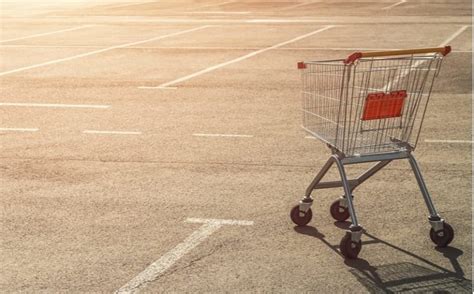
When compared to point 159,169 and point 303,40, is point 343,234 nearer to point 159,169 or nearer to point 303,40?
point 159,169

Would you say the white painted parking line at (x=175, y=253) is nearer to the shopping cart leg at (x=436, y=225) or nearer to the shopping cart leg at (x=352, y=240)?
the shopping cart leg at (x=352, y=240)

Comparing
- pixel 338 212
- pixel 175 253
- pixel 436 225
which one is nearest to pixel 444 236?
pixel 436 225

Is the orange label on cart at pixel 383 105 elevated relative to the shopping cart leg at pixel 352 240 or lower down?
elevated

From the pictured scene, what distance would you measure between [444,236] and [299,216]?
1.15 meters

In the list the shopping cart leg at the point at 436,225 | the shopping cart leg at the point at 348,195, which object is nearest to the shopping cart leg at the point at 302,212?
the shopping cart leg at the point at 348,195

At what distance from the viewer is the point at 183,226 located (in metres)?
7.20

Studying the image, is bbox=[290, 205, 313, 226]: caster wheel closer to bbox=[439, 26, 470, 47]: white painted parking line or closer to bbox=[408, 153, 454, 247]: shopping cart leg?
bbox=[408, 153, 454, 247]: shopping cart leg

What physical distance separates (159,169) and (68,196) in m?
1.18

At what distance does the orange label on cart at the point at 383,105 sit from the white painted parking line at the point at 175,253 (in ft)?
4.79

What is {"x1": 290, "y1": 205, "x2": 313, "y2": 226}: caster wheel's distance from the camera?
23.3ft

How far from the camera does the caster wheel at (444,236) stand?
257 inches

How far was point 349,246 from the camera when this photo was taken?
6.31 meters

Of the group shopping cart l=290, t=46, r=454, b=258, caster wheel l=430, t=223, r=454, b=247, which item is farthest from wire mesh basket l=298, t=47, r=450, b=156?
caster wheel l=430, t=223, r=454, b=247

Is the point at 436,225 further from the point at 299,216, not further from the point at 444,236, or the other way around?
the point at 299,216
